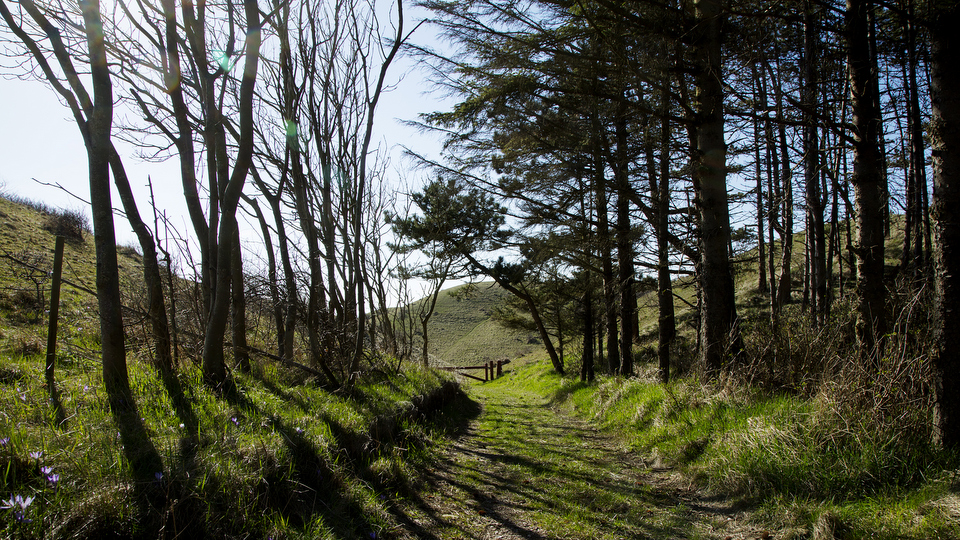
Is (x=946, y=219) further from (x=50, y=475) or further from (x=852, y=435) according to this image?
(x=50, y=475)

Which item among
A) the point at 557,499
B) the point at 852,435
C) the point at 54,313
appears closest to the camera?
the point at 852,435

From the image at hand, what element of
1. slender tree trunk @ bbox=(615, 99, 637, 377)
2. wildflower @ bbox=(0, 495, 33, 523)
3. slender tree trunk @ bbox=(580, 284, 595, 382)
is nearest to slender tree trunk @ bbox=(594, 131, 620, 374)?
slender tree trunk @ bbox=(615, 99, 637, 377)

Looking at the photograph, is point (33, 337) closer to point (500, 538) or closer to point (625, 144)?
point (500, 538)

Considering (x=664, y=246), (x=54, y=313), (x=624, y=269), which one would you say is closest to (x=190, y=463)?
(x=54, y=313)

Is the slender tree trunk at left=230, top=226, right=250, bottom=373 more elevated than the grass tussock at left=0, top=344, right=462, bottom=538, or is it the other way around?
the slender tree trunk at left=230, top=226, right=250, bottom=373

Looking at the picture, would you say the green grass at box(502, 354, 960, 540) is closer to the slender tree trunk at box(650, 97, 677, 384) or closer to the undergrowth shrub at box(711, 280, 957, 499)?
the undergrowth shrub at box(711, 280, 957, 499)

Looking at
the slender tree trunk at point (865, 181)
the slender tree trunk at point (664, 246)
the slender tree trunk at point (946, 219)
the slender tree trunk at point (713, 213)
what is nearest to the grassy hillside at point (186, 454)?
the slender tree trunk at point (946, 219)

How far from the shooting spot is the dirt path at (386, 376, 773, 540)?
3385 mm

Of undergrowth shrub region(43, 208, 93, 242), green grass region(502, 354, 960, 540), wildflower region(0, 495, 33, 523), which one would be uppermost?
undergrowth shrub region(43, 208, 93, 242)

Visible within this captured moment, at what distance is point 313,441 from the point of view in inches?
142

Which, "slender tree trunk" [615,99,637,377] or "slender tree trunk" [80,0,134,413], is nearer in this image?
"slender tree trunk" [80,0,134,413]

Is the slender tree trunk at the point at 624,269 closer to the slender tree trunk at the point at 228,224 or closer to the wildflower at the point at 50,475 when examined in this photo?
the slender tree trunk at the point at 228,224

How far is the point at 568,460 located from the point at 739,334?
2.59 m

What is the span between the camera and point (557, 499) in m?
4.08
